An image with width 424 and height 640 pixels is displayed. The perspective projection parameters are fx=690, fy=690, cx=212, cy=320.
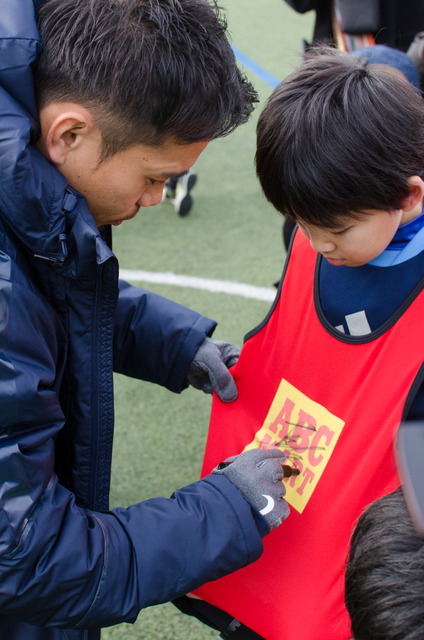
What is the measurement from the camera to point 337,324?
1.54 m

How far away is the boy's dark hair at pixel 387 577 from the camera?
0.95 meters

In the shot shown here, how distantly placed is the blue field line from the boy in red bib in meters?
5.26

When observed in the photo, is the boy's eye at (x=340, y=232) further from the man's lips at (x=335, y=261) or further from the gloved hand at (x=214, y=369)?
the gloved hand at (x=214, y=369)

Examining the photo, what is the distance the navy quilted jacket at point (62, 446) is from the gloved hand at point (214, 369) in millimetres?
314

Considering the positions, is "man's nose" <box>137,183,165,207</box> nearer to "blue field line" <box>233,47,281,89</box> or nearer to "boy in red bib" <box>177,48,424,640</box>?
"boy in red bib" <box>177,48,424,640</box>

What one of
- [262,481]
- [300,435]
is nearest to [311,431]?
[300,435]

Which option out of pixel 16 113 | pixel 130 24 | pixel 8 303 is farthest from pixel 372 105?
pixel 8 303

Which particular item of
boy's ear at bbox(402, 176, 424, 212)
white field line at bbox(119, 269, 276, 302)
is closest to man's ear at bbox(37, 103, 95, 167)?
boy's ear at bbox(402, 176, 424, 212)

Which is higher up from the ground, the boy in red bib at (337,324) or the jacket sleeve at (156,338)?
the boy in red bib at (337,324)

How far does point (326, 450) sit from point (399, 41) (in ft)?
7.65

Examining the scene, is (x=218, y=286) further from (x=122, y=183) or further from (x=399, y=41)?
(x=122, y=183)

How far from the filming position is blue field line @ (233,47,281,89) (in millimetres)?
6574

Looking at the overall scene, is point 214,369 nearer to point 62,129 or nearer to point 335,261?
point 335,261

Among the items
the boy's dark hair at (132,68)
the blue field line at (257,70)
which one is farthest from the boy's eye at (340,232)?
the blue field line at (257,70)
